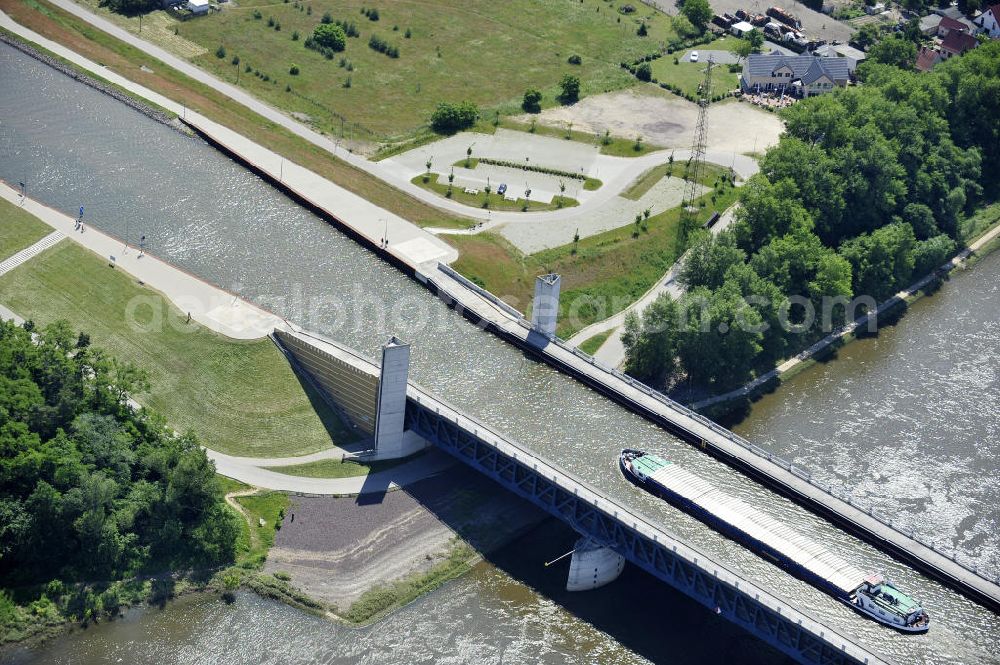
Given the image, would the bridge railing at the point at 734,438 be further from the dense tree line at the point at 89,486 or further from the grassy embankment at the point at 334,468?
the dense tree line at the point at 89,486

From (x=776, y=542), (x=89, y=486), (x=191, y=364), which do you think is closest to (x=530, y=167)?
(x=191, y=364)

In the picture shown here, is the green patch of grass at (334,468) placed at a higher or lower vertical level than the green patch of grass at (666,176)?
lower

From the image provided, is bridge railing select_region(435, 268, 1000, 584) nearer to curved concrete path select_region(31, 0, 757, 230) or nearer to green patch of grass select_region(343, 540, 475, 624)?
curved concrete path select_region(31, 0, 757, 230)

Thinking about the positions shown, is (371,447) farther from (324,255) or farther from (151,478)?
(324,255)

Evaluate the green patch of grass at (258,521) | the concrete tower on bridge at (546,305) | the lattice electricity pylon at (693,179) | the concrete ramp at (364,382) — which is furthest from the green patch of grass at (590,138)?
the green patch of grass at (258,521)

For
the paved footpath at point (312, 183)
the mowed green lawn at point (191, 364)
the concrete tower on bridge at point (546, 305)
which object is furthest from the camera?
the paved footpath at point (312, 183)

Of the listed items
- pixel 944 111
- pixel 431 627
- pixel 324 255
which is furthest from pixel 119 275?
pixel 944 111
